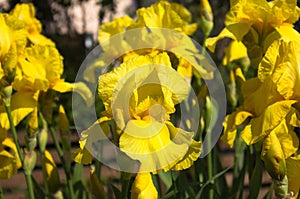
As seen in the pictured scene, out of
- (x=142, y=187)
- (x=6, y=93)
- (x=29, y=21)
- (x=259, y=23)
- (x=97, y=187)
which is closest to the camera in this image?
(x=142, y=187)

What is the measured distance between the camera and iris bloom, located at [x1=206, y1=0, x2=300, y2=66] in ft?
3.46

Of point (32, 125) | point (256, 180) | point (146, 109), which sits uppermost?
point (146, 109)

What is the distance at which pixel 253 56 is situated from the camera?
3.53 ft

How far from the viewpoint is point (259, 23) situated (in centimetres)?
109

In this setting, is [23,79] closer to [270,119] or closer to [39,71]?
[39,71]

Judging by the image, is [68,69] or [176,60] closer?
[176,60]

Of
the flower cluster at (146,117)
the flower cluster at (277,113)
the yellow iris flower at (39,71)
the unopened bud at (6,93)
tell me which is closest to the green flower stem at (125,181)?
the flower cluster at (146,117)

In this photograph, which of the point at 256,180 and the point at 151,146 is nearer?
the point at 151,146

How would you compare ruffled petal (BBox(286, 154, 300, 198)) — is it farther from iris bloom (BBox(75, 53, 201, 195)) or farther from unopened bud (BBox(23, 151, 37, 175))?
unopened bud (BBox(23, 151, 37, 175))

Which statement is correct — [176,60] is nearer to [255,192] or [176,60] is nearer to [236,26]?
[236,26]

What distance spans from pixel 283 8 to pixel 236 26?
0.10 m

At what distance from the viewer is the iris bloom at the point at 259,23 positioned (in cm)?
105

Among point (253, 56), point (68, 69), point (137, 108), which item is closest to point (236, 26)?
point (253, 56)

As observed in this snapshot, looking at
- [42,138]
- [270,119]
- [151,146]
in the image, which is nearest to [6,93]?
[42,138]
